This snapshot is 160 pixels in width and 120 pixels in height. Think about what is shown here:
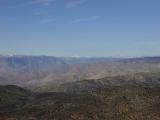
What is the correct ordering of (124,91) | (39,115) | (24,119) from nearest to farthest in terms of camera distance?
(24,119) → (39,115) → (124,91)

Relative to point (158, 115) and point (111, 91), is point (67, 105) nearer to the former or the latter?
point (111, 91)

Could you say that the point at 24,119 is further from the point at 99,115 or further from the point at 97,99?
the point at 97,99

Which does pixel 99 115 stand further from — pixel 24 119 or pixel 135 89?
pixel 135 89

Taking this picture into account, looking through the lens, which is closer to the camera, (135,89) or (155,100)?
(155,100)

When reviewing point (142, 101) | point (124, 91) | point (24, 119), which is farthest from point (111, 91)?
point (24, 119)

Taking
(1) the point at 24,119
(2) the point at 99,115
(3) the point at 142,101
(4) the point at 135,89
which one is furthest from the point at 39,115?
(4) the point at 135,89

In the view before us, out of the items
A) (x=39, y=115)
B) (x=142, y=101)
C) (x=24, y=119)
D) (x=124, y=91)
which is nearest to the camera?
(x=24, y=119)

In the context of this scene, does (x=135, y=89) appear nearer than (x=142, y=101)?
No

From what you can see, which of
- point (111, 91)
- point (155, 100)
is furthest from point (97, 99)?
point (155, 100)
